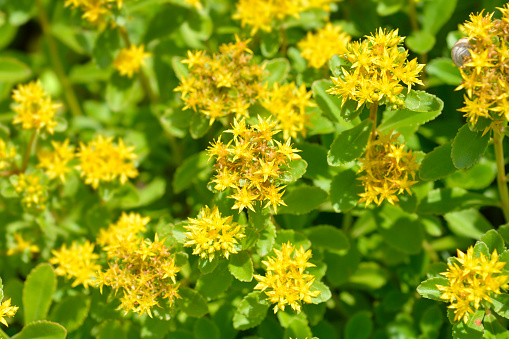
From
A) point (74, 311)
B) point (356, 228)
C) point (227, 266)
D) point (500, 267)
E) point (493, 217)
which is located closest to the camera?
point (500, 267)

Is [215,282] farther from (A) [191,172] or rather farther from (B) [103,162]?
(B) [103,162]

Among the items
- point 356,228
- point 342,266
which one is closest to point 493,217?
point 356,228

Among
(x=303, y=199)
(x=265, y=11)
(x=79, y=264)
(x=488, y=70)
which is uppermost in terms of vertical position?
(x=488, y=70)

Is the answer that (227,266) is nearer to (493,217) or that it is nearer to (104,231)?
(104,231)

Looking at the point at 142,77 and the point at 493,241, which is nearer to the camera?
the point at 493,241

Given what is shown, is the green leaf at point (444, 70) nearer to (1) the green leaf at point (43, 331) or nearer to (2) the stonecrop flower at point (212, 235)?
(2) the stonecrop flower at point (212, 235)

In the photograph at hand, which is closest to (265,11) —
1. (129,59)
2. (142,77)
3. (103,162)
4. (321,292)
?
(129,59)

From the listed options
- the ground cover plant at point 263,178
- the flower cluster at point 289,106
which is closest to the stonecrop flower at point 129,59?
the ground cover plant at point 263,178
